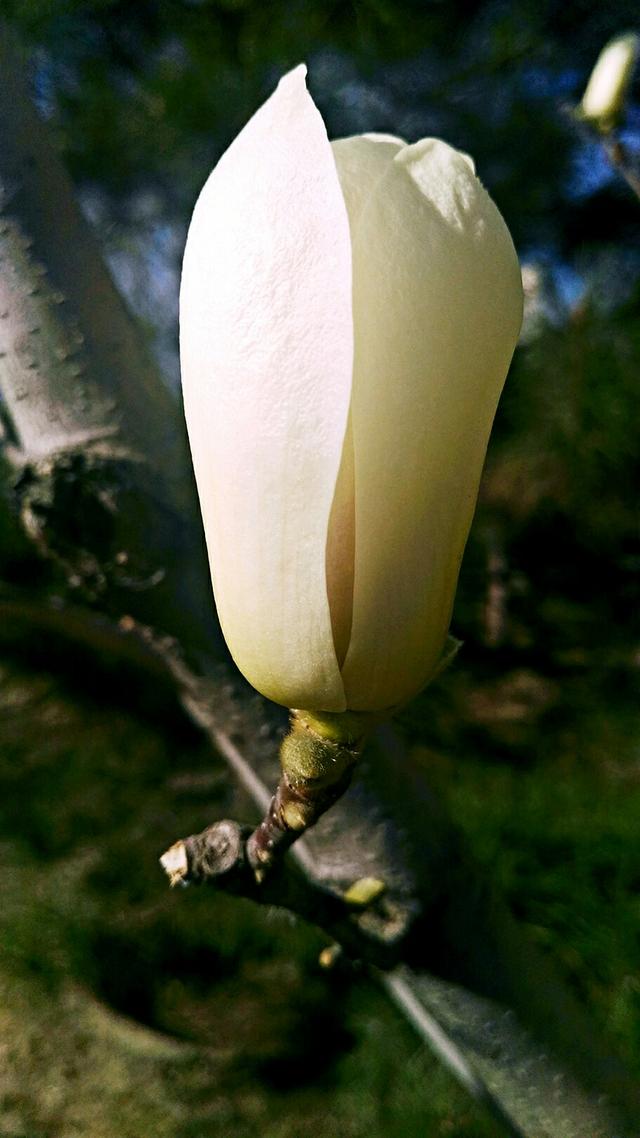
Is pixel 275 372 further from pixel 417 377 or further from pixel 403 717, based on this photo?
pixel 403 717

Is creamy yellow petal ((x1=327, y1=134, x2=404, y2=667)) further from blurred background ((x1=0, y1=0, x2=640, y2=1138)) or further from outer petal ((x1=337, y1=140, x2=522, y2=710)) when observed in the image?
blurred background ((x1=0, y1=0, x2=640, y2=1138))

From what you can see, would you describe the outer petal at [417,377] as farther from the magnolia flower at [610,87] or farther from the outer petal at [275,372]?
the magnolia flower at [610,87]

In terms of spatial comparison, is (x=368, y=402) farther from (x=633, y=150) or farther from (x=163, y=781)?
(x=633, y=150)

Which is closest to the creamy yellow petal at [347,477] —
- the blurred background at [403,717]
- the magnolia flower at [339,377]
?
the magnolia flower at [339,377]

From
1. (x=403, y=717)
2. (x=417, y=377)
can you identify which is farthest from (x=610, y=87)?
(x=403, y=717)

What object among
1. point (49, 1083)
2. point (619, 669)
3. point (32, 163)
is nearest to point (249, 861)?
point (32, 163)

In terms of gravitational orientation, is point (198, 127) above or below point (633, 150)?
above

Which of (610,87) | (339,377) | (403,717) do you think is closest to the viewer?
(339,377)
